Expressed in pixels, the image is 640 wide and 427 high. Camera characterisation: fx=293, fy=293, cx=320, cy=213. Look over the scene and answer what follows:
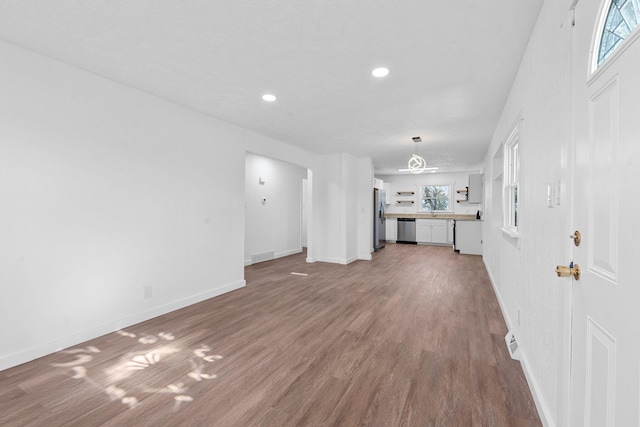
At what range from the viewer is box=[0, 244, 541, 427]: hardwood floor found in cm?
172

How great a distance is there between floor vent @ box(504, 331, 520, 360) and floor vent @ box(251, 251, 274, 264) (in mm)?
5047

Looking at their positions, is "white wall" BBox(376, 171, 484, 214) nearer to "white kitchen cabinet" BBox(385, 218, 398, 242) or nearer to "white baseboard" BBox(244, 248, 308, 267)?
"white kitchen cabinet" BBox(385, 218, 398, 242)

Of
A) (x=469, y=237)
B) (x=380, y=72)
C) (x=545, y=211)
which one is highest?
(x=380, y=72)

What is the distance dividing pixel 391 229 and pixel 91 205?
9033 mm

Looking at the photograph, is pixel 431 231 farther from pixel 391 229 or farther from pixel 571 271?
pixel 571 271

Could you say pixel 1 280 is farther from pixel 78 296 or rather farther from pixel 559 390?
pixel 559 390

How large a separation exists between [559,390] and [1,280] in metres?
3.65

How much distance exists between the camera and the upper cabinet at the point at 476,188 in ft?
24.5

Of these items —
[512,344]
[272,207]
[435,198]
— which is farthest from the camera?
[435,198]

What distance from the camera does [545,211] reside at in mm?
1718

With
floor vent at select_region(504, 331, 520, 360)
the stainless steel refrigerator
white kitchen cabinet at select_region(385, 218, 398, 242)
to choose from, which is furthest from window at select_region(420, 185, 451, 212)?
floor vent at select_region(504, 331, 520, 360)

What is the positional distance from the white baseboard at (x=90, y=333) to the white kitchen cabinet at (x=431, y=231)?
7670 millimetres

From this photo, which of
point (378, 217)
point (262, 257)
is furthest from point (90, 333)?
point (378, 217)

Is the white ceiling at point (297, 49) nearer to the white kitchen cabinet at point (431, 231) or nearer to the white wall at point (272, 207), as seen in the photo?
the white wall at point (272, 207)
